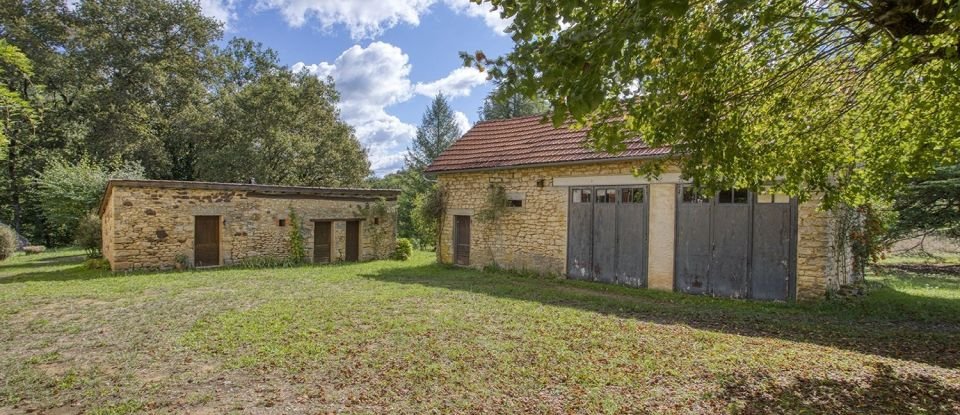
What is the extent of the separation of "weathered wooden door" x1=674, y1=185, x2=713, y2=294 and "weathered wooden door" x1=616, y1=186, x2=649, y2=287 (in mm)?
761

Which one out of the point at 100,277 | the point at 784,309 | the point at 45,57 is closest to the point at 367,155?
the point at 45,57

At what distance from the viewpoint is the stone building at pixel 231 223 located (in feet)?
41.8

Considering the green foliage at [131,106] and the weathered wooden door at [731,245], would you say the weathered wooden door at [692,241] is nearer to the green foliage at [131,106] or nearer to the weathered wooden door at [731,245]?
the weathered wooden door at [731,245]

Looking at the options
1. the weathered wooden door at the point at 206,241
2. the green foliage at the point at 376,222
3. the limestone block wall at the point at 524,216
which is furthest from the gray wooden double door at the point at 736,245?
the weathered wooden door at the point at 206,241

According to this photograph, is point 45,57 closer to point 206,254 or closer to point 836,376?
point 206,254

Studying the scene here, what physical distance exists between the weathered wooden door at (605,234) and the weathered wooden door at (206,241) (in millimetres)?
10986

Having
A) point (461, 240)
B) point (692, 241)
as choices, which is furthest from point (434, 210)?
point (692, 241)

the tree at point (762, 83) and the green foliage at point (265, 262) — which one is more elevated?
the tree at point (762, 83)

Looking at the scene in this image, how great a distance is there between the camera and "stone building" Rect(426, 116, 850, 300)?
8898 millimetres

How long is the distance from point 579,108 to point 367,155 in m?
29.8

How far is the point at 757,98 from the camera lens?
5.16m

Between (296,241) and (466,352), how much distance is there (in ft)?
36.8

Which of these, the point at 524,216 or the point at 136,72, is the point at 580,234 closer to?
the point at 524,216

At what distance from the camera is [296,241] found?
1517 cm
